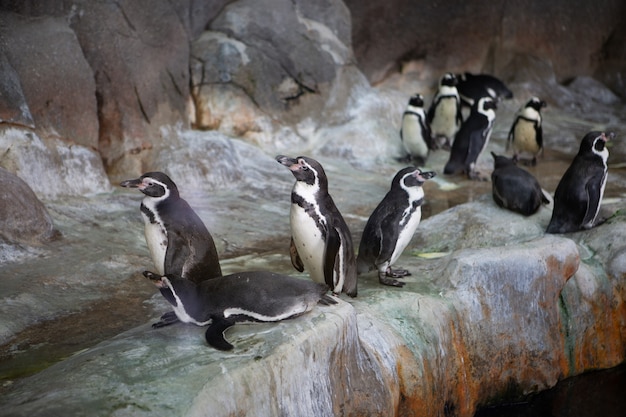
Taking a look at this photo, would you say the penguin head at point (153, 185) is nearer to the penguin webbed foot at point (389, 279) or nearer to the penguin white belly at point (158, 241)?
the penguin white belly at point (158, 241)

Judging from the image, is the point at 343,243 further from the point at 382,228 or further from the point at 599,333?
the point at 599,333

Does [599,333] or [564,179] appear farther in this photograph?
[564,179]

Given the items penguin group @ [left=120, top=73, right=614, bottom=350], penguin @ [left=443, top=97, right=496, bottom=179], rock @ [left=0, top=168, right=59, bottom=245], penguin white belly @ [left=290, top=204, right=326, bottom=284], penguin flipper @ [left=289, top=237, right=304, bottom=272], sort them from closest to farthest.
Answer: penguin group @ [left=120, top=73, right=614, bottom=350] < penguin white belly @ [left=290, top=204, right=326, bottom=284] < penguin flipper @ [left=289, top=237, right=304, bottom=272] < rock @ [left=0, top=168, right=59, bottom=245] < penguin @ [left=443, top=97, right=496, bottom=179]

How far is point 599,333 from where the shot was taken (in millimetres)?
5543

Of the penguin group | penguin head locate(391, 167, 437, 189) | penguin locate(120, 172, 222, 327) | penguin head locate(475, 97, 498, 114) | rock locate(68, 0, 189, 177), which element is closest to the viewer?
the penguin group

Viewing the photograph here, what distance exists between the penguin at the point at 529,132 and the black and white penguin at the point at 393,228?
489 cm

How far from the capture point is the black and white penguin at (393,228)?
4.88 meters

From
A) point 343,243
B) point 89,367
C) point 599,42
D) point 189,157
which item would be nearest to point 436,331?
point 343,243

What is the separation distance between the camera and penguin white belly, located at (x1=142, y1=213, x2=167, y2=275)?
13.7ft

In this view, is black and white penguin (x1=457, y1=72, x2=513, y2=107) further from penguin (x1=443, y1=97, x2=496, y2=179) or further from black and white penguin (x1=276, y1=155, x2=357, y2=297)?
black and white penguin (x1=276, y1=155, x2=357, y2=297)

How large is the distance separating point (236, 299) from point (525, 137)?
6.83 meters

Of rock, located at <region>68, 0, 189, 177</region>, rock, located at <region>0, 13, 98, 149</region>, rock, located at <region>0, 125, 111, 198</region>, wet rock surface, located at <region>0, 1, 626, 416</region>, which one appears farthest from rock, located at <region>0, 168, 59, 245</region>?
rock, located at <region>68, 0, 189, 177</region>

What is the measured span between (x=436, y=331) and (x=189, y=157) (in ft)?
12.3

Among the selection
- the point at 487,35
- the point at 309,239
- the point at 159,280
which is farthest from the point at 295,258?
the point at 487,35
